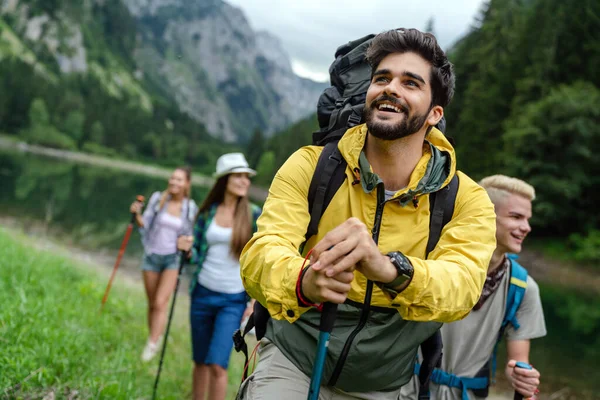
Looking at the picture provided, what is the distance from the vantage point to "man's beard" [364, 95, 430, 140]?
2.62 meters

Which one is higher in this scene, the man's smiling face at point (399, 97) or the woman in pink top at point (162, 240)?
the man's smiling face at point (399, 97)

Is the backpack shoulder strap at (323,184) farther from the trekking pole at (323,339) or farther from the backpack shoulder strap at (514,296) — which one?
the backpack shoulder strap at (514,296)

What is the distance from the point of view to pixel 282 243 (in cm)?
239

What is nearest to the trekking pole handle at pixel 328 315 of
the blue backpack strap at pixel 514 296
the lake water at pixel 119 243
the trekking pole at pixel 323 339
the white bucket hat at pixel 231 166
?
the trekking pole at pixel 323 339

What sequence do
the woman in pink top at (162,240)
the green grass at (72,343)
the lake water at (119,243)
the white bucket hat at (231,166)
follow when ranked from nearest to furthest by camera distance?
the green grass at (72,343), the white bucket hat at (231,166), the woman in pink top at (162,240), the lake water at (119,243)

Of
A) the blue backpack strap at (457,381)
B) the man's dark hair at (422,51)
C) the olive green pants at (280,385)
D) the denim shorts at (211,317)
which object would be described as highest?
the man's dark hair at (422,51)

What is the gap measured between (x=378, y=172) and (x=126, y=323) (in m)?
7.16

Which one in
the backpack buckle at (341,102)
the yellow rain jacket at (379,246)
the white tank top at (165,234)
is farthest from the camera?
the white tank top at (165,234)

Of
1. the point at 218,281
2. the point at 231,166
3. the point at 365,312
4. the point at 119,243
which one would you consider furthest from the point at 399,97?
the point at 119,243

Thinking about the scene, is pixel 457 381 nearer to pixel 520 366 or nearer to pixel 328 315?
pixel 520 366

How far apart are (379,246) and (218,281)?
3668 millimetres

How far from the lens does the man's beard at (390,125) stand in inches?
103

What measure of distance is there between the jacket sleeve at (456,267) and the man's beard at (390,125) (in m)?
0.38

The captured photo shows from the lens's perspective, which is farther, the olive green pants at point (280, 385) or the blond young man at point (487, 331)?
the blond young man at point (487, 331)
